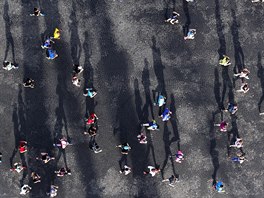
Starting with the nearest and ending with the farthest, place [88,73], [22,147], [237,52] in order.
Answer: [22,147], [88,73], [237,52]

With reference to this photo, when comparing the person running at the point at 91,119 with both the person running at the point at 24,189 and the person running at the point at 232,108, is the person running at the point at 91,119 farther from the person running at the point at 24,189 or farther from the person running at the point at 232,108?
the person running at the point at 232,108

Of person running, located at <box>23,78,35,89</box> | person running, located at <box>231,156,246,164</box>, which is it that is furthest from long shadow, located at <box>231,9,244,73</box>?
person running, located at <box>23,78,35,89</box>

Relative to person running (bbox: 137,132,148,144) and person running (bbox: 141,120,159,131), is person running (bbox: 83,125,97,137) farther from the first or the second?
person running (bbox: 141,120,159,131)

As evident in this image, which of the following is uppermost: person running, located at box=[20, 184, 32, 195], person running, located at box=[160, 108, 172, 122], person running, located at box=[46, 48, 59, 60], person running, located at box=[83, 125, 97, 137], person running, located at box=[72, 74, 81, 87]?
Result: person running, located at box=[46, 48, 59, 60]

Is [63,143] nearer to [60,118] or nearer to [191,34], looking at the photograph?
[60,118]

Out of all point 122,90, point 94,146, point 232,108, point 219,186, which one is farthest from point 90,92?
point 219,186

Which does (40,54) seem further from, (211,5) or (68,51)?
(211,5)
